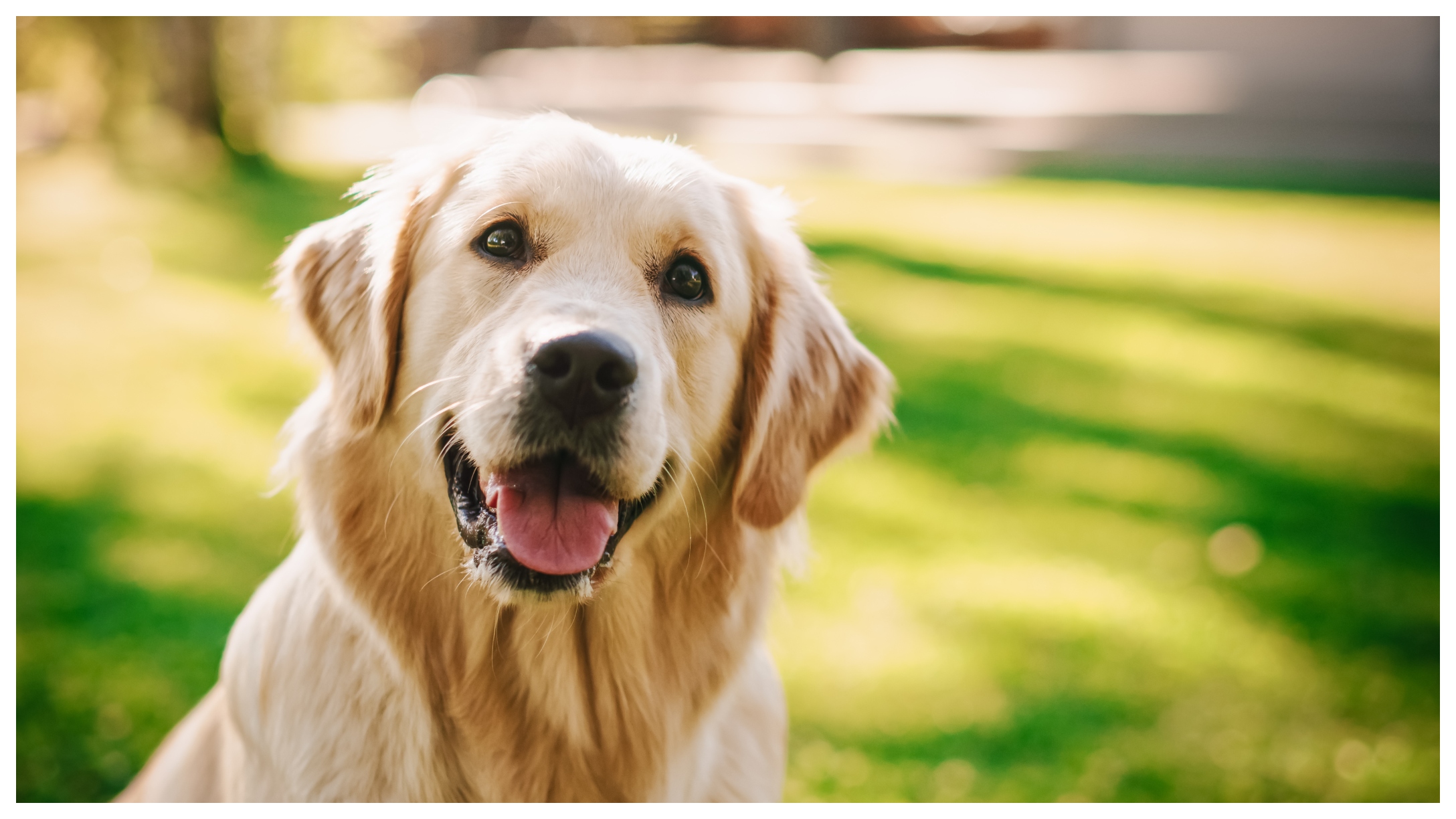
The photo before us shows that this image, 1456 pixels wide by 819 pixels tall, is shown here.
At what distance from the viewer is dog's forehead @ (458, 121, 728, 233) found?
1.89m

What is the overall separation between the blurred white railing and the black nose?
14.0ft

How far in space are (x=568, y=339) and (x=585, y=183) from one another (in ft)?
1.29

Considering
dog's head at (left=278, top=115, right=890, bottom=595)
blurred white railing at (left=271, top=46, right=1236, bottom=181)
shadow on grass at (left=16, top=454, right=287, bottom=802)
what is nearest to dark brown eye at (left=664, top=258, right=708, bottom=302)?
dog's head at (left=278, top=115, right=890, bottom=595)

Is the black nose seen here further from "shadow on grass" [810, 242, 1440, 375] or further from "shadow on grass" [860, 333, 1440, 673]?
"shadow on grass" [810, 242, 1440, 375]

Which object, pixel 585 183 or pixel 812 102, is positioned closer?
pixel 585 183

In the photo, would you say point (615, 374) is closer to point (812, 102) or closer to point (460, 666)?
point (460, 666)

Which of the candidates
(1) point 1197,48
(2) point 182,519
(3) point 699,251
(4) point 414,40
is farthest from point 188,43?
(3) point 699,251

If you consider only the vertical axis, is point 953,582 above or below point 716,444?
below

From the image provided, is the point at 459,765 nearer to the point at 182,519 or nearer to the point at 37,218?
the point at 182,519

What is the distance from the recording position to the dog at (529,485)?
5.82ft

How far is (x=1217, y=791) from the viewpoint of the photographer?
304 cm

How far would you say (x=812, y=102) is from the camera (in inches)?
271

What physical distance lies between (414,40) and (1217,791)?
6.49 m

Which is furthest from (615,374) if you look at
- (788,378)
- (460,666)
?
(460,666)
